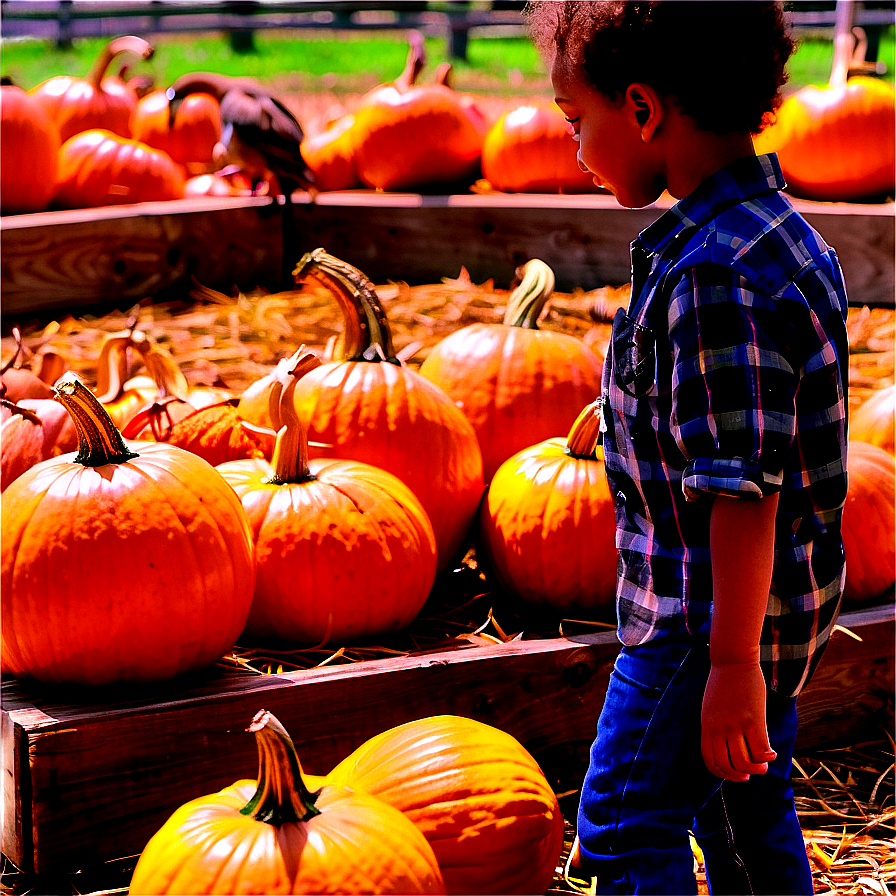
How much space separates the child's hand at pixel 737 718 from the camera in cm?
129

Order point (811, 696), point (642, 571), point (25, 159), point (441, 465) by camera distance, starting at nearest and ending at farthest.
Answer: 1. point (642, 571)
2. point (811, 696)
3. point (441, 465)
4. point (25, 159)

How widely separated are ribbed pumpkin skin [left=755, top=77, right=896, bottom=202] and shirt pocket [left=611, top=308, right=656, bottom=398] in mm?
3504

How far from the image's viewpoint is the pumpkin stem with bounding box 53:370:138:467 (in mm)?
1707

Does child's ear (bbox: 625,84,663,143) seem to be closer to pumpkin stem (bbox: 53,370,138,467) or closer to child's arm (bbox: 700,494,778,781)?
child's arm (bbox: 700,494,778,781)

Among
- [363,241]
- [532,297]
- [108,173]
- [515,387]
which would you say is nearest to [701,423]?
[515,387]

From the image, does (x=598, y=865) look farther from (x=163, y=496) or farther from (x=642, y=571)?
(x=163, y=496)

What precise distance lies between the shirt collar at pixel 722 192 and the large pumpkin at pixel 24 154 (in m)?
3.56

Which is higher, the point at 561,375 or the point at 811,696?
the point at 561,375

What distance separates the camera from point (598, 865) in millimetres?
1459

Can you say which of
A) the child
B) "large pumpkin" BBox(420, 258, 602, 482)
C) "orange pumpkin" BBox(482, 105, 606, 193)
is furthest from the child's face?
"orange pumpkin" BBox(482, 105, 606, 193)

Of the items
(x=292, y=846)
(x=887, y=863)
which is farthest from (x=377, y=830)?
(x=887, y=863)

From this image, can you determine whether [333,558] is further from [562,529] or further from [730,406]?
[730,406]

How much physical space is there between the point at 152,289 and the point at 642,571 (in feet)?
11.5

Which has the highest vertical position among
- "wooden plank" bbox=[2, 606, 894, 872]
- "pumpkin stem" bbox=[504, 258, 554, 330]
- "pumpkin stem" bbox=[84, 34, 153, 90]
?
"pumpkin stem" bbox=[84, 34, 153, 90]
